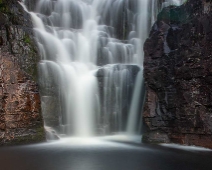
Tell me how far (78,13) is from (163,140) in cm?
1244

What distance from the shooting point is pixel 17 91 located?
10.3 metres

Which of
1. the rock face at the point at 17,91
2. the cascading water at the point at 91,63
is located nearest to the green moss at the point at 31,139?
the rock face at the point at 17,91

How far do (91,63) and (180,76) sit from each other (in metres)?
6.53

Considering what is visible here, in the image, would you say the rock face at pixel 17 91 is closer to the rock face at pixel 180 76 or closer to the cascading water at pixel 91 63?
the cascading water at pixel 91 63

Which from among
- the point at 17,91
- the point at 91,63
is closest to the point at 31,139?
the point at 17,91

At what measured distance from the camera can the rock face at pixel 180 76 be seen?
375 inches

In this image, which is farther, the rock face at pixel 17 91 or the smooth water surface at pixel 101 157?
the rock face at pixel 17 91

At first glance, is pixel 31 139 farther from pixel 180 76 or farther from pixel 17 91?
pixel 180 76

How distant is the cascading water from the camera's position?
1183cm

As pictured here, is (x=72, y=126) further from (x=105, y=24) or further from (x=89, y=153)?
(x=105, y=24)

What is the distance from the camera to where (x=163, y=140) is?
407 inches

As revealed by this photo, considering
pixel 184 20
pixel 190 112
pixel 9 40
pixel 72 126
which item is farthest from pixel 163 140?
pixel 9 40

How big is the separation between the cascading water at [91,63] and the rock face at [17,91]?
79 cm

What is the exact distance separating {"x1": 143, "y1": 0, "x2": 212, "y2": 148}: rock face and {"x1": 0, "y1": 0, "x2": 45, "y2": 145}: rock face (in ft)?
14.8
